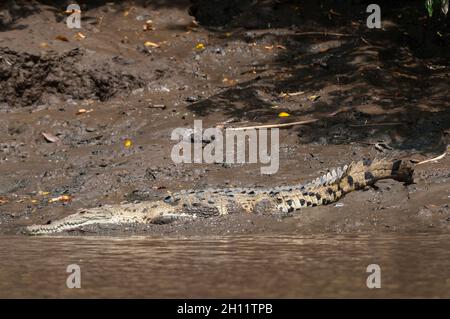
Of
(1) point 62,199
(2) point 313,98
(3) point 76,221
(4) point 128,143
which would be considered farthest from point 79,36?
(3) point 76,221

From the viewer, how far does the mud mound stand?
11414 mm

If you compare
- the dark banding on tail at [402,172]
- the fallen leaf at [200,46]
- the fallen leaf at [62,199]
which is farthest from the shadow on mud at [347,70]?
the fallen leaf at [62,199]

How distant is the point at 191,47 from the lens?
40.9ft

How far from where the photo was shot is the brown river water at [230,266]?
15.1 ft

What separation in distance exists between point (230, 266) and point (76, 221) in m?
2.77

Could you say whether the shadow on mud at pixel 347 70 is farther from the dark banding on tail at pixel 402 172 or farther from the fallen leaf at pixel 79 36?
the fallen leaf at pixel 79 36

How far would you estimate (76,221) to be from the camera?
7738 millimetres

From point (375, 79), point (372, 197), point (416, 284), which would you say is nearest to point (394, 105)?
point (375, 79)

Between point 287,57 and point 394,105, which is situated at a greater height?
point 287,57

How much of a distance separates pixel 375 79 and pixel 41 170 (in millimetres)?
4714

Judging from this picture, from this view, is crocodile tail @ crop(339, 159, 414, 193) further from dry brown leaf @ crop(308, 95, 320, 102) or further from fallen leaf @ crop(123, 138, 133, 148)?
fallen leaf @ crop(123, 138, 133, 148)

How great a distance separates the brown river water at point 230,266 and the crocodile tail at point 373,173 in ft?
4.27
